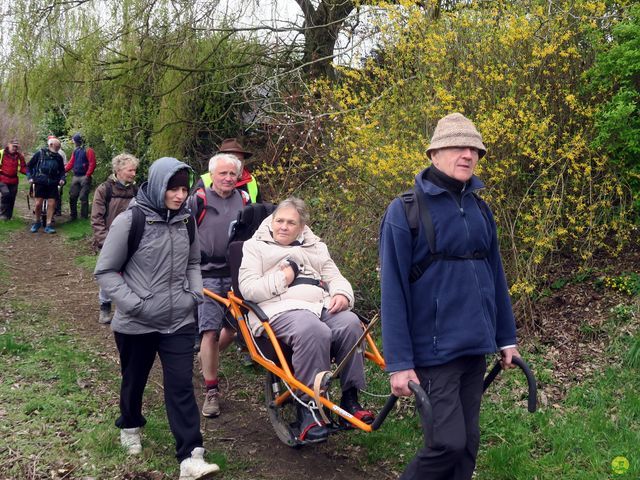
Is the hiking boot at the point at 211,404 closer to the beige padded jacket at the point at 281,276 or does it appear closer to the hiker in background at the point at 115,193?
the beige padded jacket at the point at 281,276

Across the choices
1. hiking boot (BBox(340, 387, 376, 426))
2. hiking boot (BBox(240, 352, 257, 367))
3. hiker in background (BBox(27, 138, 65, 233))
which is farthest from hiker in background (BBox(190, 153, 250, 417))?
hiker in background (BBox(27, 138, 65, 233))

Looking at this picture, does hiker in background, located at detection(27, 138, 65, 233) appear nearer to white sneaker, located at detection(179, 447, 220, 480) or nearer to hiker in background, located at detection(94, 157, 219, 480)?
hiker in background, located at detection(94, 157, 219, 480)

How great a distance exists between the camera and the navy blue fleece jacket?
11.2 ft

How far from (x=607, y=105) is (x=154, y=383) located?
5.05 m

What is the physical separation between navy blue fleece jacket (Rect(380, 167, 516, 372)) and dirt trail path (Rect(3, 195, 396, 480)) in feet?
5.62

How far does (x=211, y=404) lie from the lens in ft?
19.3

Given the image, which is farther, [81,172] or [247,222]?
[81,172]

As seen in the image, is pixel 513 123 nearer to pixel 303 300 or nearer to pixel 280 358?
pixel 303 300

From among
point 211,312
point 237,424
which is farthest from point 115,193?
point 237,424

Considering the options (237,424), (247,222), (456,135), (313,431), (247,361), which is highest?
(456,135)

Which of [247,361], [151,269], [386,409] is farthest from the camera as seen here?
[247,361]

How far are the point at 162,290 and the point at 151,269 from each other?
0.16 m

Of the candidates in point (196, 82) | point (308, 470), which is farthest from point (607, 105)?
point (196, 82)

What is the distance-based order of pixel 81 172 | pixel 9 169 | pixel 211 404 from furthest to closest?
pixel 81 172 < pixel 9 169 < pixel 211 404
